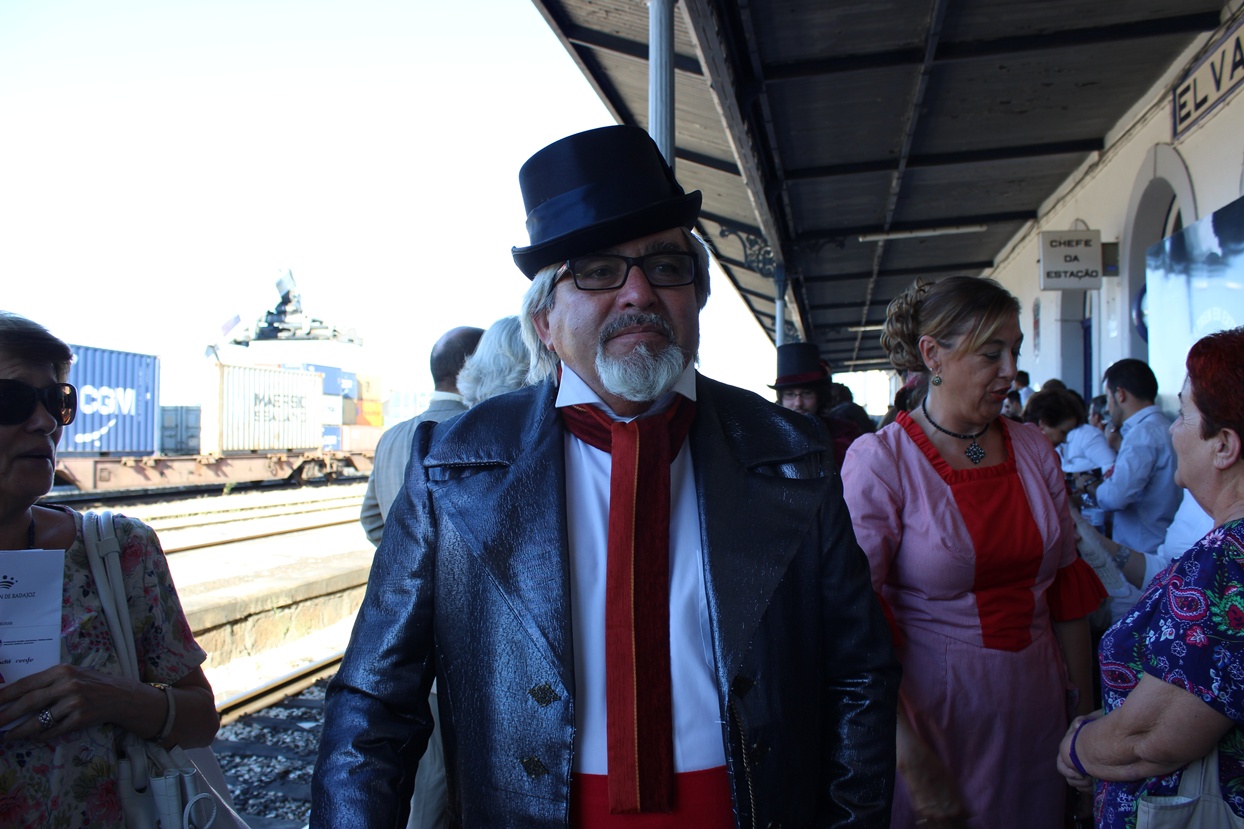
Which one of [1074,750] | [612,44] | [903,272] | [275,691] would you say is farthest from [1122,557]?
[903,272]

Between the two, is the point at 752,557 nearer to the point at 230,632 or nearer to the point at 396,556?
the point at 396,556

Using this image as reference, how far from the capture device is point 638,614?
4.53ft

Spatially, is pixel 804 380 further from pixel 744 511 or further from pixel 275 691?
pixel 275 691

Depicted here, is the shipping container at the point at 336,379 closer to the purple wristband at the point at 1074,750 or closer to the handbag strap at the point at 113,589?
the handbag strap at the point at 113,589

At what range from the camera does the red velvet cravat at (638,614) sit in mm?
1315

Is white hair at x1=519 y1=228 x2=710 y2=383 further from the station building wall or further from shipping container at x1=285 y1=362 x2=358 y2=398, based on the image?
shipping container at x1=285 y1=362 x2=358 y2=398

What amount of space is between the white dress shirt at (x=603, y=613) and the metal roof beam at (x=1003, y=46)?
5.45 m

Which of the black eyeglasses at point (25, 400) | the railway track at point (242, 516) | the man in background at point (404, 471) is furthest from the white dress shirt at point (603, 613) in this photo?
the railway track at point (242, 516)

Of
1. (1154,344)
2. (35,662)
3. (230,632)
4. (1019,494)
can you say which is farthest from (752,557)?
(230,632)

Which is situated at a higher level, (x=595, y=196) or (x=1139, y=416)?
(x=595, y=196)

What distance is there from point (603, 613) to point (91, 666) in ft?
3.77

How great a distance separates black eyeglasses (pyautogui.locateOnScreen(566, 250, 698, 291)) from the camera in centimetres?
153

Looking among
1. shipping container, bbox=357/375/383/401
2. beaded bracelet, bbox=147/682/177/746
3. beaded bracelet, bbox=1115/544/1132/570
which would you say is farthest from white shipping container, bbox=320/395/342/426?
beaded bracelet, bbox=1115/544/1132/570

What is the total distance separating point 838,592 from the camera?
1.46 meters
